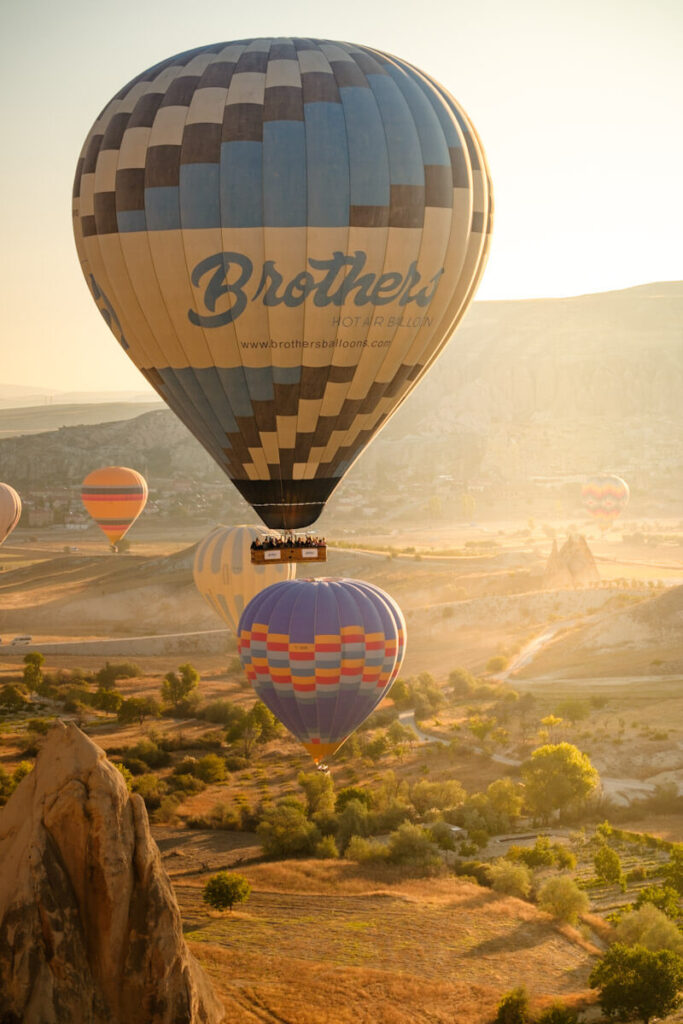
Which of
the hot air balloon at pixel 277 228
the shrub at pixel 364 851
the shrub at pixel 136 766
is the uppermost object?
the hot air balloon at pixel 277 228

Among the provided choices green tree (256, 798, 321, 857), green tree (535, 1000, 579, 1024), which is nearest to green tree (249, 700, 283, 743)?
green tree (256, 798, 321, 857)

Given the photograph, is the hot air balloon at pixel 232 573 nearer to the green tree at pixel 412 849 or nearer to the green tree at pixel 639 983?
the green tree at pixel 412 849

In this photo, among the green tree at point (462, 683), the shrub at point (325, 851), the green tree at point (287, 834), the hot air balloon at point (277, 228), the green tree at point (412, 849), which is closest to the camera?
the hot air balloon at point (277, 228)

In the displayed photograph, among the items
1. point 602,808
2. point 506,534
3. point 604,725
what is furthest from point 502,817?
point 506,534

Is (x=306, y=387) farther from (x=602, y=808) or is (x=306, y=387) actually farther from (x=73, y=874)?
(x=602, y=808)

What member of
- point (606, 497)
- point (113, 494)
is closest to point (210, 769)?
point (113, 494)

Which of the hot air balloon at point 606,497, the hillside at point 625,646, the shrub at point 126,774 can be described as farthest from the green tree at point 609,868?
the hot air balloon at point 606,497

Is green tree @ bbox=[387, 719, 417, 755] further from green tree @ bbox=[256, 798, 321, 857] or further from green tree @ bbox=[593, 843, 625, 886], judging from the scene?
green tree @ bbox=[593, 843, 625, 886]
